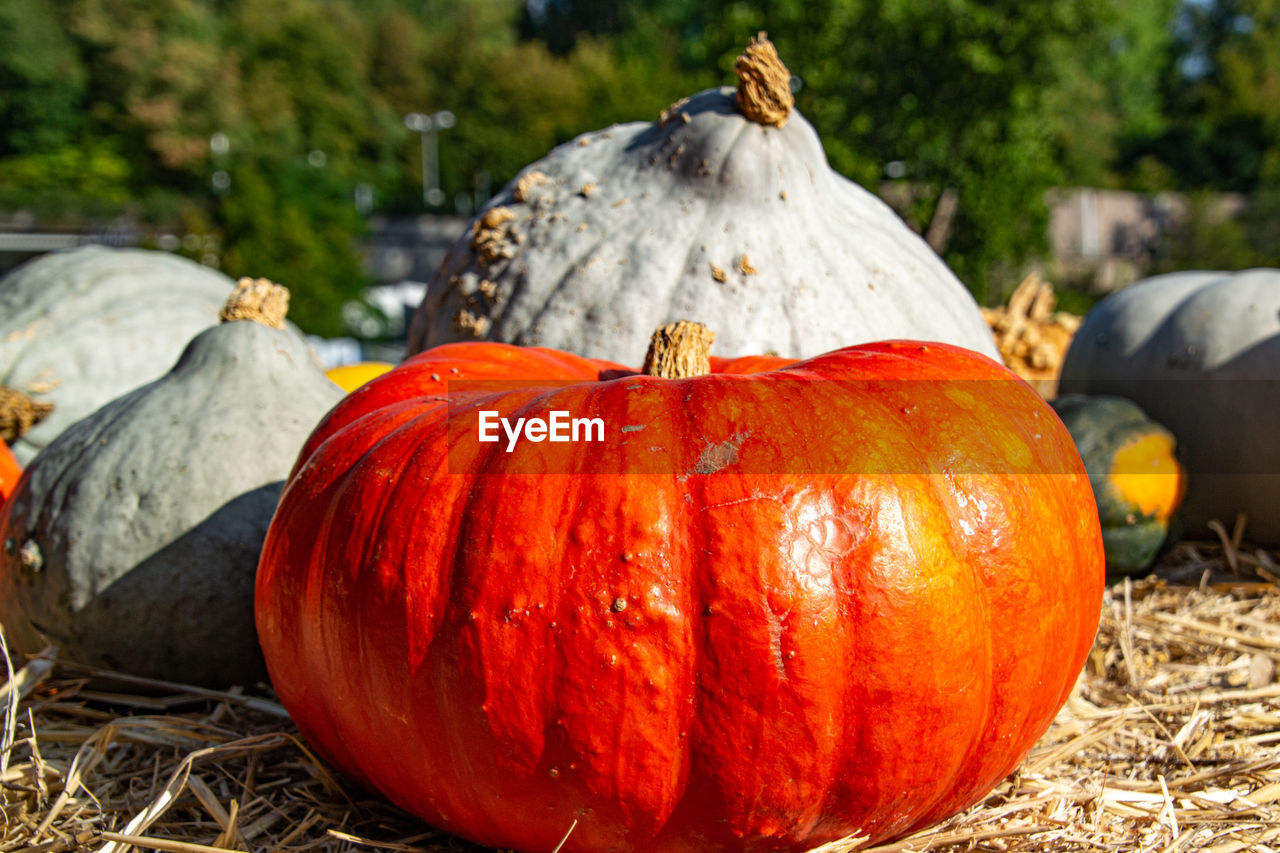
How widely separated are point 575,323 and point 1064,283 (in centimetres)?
3130

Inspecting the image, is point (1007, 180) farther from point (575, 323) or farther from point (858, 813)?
point (858, 813)

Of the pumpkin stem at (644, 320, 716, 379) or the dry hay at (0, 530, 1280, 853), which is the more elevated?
the pumpkin stem at (644, 320, 716, 379)

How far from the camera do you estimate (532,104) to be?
44.5m

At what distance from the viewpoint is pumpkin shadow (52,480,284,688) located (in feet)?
7.28

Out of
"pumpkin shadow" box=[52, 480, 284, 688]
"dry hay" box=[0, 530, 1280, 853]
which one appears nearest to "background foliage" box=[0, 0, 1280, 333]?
"dry hay" box=[0, 530, 1280, 853]

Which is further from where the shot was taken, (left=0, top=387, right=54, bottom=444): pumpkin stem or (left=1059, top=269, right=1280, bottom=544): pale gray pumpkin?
(left=1059, top=269, right=1280, bottom=544): pale gray pumpkin

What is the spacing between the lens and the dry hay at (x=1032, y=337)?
19.0 feet

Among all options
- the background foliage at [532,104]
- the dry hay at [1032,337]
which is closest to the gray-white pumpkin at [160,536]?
the dry hay at [1032,337]

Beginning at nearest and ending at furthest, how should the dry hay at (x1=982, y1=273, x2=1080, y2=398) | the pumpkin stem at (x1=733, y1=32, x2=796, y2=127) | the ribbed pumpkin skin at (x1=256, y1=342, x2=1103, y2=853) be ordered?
the ribbed pumpkin skin at (x1=256, y1=342, x2=1103, y2=853), the pumpkin stem at (x1=733, y1=32, x2=796, y2=127), the dry hay at (x1=982, y1=273, x2=1080, y2=398)

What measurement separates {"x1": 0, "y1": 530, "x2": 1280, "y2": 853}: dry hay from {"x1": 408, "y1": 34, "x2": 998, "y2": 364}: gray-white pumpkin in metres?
1.09

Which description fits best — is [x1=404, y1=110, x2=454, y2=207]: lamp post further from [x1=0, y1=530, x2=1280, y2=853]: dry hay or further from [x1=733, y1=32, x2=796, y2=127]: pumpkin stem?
[x1=0, y1=530, x2=1280, y2=853]: dry hay

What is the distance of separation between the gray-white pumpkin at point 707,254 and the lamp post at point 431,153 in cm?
4338

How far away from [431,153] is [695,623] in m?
48.0
